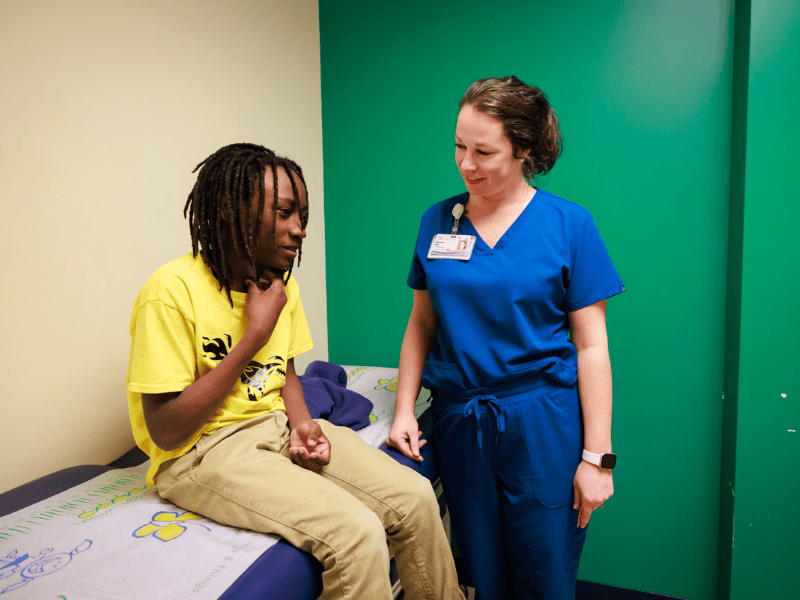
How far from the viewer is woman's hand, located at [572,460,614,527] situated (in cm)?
116

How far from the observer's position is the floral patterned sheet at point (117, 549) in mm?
794

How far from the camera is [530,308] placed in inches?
46.2

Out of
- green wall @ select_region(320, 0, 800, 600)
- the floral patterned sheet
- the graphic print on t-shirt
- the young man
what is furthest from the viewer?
green wall @ select_region(320, 0, 800, 600)

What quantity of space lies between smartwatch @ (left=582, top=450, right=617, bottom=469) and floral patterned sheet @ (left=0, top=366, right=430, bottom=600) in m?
0.70

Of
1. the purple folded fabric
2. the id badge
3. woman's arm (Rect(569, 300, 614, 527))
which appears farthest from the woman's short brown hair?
the purple folded fabric

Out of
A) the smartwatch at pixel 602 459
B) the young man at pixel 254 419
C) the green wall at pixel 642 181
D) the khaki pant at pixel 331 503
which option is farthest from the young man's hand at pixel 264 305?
the green wall at pixel 642 181

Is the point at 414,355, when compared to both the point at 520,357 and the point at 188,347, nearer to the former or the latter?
the point at 520,357

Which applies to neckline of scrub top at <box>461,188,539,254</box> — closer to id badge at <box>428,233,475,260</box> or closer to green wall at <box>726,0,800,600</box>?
id badge at <box>428,233,475,260</box>

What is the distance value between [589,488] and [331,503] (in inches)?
23.2

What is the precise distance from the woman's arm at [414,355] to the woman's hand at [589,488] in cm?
38

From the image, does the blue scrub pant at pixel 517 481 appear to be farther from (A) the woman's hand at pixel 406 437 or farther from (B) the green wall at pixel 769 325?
(B) the green wall at pixel 769 325

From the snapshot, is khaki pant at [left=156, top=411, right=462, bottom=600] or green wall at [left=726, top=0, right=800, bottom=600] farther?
green wall at [left=726, top=0, right=800, bottom=600]

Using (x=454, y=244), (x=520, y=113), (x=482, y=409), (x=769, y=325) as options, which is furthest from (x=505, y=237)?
(x=769, y=325)

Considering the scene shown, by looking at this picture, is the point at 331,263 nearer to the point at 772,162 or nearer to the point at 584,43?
the point at 584,43
